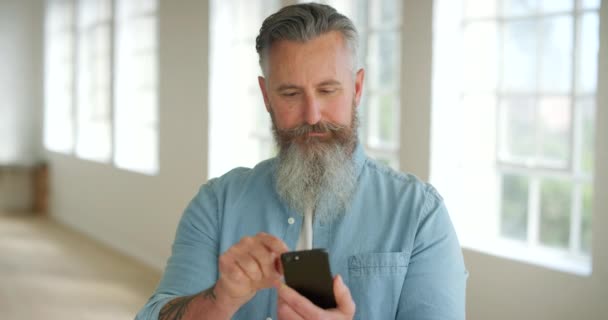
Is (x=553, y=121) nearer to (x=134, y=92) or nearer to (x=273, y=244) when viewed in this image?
(x=273, y=244)

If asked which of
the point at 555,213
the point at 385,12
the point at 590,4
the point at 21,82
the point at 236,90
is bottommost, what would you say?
the point at 555,213

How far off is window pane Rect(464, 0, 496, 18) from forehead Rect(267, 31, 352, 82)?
103 inches

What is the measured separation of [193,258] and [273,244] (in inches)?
16.9

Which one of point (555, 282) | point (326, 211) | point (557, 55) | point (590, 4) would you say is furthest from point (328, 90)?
point (557, 55)

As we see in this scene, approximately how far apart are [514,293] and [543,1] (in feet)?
4.81

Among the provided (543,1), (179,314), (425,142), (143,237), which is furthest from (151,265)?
(179,314)

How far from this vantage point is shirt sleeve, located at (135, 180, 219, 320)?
170 cm

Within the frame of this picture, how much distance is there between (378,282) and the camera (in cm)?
163

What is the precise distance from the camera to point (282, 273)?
140 cm

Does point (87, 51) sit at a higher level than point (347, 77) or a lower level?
higher

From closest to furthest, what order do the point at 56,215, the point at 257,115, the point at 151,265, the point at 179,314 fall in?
the point at 179,314 → the point at 257,115 → the point at 151,265 → the point at 56,215

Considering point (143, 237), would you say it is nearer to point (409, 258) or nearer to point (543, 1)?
point (543, 1)

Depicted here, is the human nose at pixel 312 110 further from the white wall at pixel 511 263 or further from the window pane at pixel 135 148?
the window pane at pixel 135 148

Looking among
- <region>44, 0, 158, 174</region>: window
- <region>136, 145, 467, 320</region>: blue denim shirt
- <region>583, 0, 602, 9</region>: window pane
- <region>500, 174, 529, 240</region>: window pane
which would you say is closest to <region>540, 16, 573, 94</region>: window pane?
<region>583, 0, 602, 9</region>: window pane
